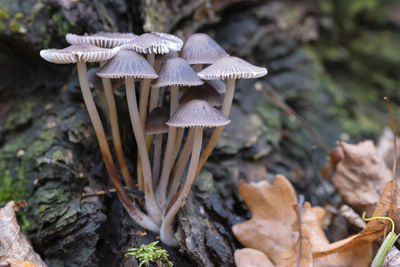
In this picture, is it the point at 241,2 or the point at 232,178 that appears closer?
the point at 232,178

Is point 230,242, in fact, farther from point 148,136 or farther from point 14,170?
point 14,170

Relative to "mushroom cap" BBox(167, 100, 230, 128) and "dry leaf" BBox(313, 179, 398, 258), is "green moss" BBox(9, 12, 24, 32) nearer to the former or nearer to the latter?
"mushroom cap" BBox(167, 100, 230, 128)

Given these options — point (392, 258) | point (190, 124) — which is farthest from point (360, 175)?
point (190, 124)

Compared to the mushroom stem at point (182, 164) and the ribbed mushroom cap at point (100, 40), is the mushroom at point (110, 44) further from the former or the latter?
the mushroom stem at point (182, 164)

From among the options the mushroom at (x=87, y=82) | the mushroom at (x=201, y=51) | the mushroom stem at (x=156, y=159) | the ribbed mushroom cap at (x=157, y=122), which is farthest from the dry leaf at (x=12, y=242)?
the mushroom at (x=201, y=51)

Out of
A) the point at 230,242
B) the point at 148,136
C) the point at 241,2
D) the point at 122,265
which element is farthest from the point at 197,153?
the point at 241,2
